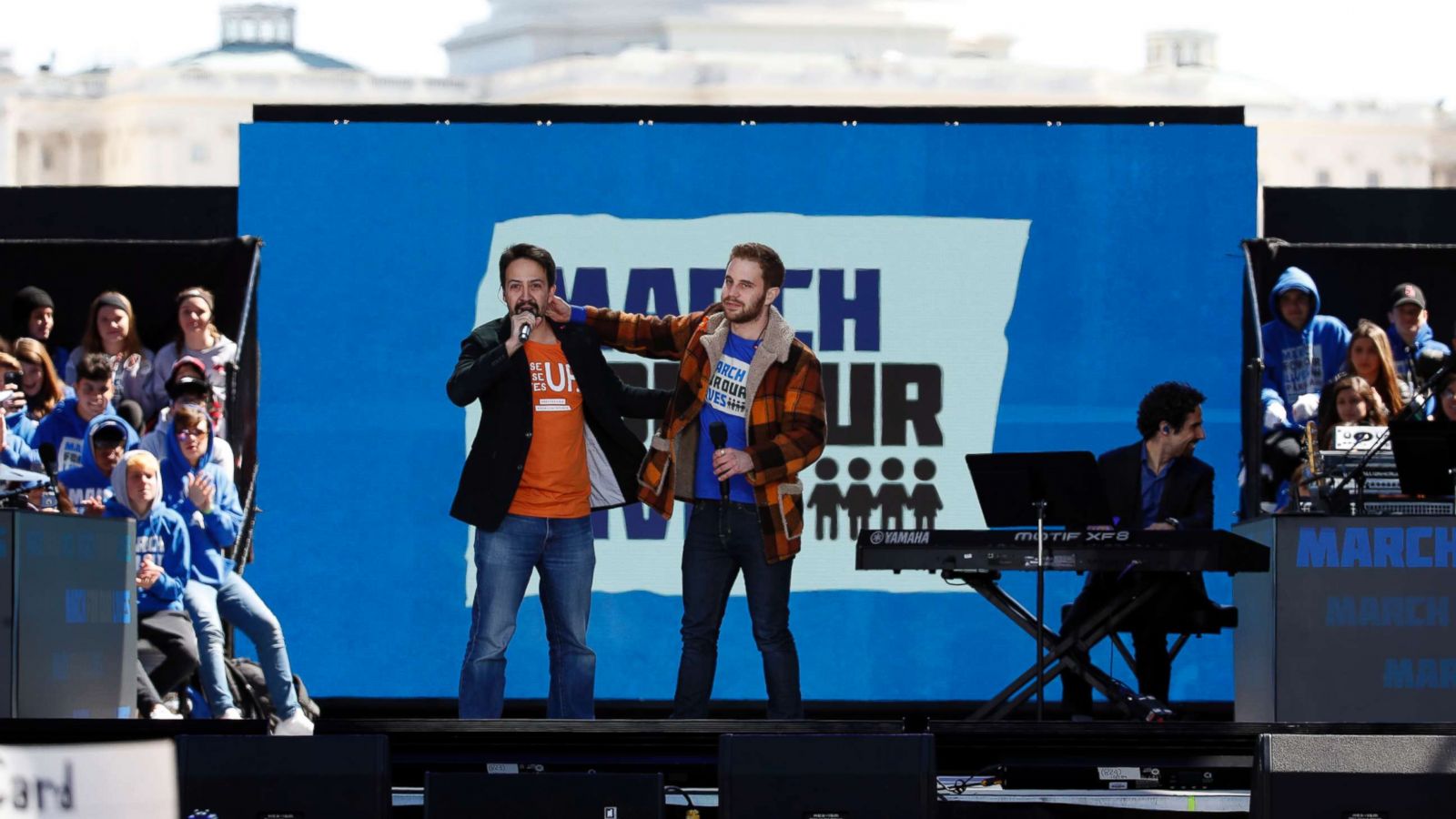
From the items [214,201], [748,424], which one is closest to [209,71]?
[214,201]

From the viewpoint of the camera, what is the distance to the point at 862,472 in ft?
34.5

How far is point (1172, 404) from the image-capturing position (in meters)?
9.27

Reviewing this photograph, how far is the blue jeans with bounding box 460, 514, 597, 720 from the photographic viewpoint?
8.00 metres

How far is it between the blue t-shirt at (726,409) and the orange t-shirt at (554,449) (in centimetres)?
39

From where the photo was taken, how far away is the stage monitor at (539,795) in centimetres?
608

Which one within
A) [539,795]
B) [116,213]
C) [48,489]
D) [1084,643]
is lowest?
[539,795]

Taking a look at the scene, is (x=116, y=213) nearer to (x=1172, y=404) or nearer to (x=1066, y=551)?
(x=1172, y=404)

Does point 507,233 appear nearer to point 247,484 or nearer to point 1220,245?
point 247,484

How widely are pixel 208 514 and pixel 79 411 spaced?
1031mm

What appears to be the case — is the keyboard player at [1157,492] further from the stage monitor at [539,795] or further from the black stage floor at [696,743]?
the stage monitor at [539,795]

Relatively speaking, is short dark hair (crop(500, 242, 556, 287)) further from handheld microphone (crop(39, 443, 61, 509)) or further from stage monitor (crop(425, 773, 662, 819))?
handheld microphone (crop(39, 443, 61, 509))

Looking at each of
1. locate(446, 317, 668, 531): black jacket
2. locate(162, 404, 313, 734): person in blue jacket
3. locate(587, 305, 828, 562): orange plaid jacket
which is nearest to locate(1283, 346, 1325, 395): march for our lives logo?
locate(587, 305, 828, 562): orange plaid jacket

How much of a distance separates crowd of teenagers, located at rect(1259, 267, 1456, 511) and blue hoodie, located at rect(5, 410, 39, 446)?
5.35 meters

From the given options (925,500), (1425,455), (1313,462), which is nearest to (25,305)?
(925,500)
